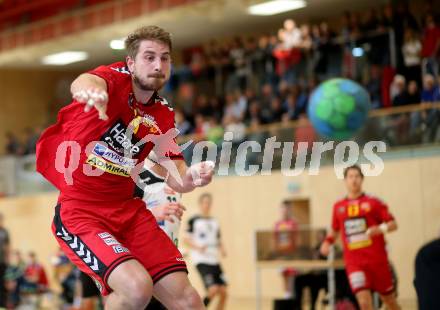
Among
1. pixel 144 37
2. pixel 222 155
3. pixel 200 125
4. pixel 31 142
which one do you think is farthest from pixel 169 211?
pixel 31 142

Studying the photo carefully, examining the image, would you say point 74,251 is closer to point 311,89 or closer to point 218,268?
point 218,268

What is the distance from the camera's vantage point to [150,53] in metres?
5.58

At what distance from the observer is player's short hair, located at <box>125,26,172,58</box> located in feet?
18.4

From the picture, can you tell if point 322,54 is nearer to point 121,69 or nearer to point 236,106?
point 236,106

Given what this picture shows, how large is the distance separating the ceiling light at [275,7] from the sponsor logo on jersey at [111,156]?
44.8ft

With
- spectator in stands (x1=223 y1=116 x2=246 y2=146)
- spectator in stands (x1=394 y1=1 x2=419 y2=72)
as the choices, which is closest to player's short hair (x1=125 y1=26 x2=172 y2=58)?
spectator in stands (x1=394 y1=1 x2=419 y2=72)

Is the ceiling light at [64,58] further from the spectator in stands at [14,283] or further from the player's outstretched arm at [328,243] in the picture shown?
the player's outstretched arm at [328,243]

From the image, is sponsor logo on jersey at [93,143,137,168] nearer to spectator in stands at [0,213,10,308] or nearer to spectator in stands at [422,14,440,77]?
spectator in stands at [0,213,10,308]

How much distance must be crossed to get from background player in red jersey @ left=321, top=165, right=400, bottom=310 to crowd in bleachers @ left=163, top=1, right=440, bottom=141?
5003 millimetres

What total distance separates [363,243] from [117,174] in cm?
498

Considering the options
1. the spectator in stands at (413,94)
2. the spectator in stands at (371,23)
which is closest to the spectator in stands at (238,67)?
the spectator in stands at (371,23)

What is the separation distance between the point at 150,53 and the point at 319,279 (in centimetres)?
767

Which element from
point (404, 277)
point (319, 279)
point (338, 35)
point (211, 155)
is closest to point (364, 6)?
point (338, 35)

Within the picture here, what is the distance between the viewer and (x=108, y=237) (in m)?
5.51
